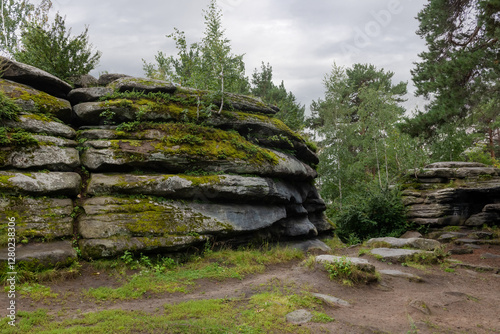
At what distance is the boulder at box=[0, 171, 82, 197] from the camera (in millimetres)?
7242

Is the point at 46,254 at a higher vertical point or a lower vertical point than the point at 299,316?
higher

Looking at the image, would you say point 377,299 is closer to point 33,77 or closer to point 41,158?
point 41,158

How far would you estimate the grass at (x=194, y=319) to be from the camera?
4.13m

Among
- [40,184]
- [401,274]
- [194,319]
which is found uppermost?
[40,184]

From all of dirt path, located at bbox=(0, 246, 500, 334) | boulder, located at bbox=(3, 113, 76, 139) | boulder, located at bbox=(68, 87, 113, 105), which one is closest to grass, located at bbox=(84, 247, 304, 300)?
dirt path, located at bbox=(0, 246, 500, 334)

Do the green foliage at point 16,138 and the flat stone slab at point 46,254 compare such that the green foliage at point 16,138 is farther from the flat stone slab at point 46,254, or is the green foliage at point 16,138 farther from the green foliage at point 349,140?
the green foliage at point 349,140

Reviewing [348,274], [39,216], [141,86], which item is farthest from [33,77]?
[348,274]

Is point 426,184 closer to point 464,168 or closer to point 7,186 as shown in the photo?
point 464,168

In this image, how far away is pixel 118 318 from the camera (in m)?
4.48

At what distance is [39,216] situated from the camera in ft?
23.9

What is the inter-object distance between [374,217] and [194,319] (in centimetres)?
1391

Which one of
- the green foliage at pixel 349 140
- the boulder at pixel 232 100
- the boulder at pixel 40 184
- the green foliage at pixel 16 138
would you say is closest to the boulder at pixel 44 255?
the boulder at pixel 40 184

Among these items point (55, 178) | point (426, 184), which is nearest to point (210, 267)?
point (55, 178)

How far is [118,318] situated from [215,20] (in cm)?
1196
